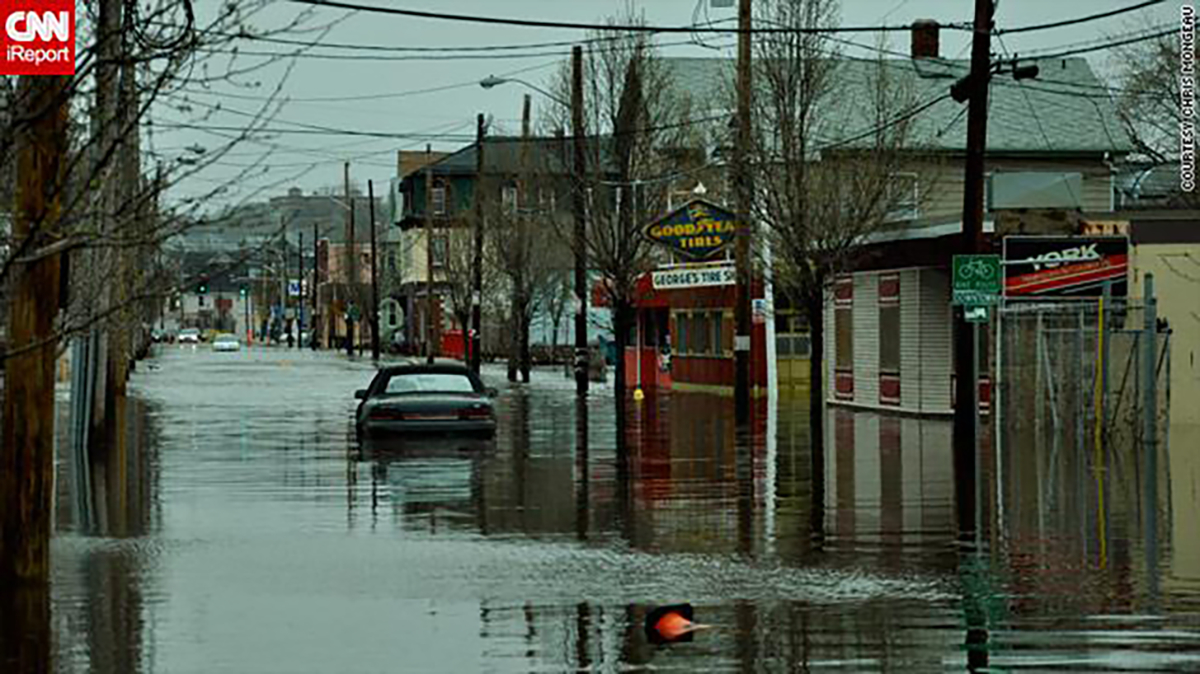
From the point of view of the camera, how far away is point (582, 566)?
643 inches

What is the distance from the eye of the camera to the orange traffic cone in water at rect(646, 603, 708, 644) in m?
12.4

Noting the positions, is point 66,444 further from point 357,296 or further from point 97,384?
point 357,296

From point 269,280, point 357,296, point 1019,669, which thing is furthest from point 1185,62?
point 269,280

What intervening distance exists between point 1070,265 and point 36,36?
27.2m

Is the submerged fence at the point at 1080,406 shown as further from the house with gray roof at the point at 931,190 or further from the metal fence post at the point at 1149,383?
the house with gray roof at the point at 931,190

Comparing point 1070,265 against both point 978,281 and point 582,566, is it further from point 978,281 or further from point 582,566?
point 582,566

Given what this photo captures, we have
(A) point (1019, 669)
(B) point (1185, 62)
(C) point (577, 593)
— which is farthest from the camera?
(B) point (1185, 62)

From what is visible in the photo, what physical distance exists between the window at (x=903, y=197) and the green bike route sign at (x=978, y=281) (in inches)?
476

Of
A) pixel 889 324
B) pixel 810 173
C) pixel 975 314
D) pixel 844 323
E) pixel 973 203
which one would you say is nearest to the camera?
pixel 975 314

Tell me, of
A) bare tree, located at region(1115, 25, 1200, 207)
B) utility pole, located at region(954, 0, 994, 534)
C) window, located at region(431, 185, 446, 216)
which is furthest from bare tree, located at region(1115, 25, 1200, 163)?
window, located at region(431, 185, 446, 216)

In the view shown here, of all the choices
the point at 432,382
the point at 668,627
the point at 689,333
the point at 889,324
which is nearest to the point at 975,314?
the point at 432,382

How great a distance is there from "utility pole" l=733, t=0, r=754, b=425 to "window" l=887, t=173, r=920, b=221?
2.73m

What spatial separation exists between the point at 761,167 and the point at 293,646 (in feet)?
84.2

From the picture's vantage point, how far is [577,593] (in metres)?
14.6
